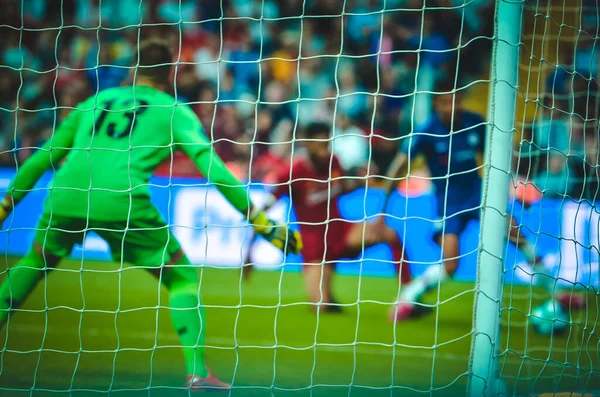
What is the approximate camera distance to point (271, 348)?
297 centimetres

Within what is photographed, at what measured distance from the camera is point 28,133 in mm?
6531

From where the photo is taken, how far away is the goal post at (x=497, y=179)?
2186 mm

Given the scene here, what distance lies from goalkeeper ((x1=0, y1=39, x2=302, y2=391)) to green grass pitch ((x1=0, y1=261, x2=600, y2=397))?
0.16 metres

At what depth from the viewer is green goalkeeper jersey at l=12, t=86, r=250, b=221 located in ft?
9.02

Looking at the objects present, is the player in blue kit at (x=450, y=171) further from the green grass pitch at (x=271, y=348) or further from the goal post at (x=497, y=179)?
the goal post at (x=497, y=179)

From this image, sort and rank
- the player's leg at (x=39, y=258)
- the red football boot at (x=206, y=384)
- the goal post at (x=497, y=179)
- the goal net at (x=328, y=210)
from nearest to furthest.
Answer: the goal post at (x=497, y=179)
the red football boot at (x=206, y=384)
the player's leg at (x=39, y=258)
the goal net at (x=328, y=210)

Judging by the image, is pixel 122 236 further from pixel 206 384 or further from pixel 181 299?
pixel 206 384

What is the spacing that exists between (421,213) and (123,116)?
3109 millimetres

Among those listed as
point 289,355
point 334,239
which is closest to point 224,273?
point 334,239

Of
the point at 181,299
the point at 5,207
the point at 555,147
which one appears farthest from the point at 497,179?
the point at 555,147

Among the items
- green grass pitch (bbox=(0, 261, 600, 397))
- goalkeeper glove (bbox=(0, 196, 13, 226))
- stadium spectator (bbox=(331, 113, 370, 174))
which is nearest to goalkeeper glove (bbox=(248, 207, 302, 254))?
green grass pitch (bbox=(0, 261, 600, 397))

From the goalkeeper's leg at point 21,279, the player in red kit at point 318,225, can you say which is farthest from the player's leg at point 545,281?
the goalkeeper's leg at point 21,279

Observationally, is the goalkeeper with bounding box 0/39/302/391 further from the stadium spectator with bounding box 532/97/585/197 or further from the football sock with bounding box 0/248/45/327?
the stadium spectator with bounding box 532/97/585/197

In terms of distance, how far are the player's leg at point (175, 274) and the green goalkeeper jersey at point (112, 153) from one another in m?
0.08
